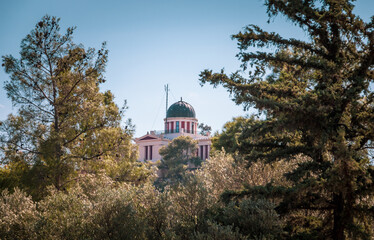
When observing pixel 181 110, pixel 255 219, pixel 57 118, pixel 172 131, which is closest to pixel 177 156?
pixel 172 131

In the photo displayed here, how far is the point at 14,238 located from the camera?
12750 millimetres

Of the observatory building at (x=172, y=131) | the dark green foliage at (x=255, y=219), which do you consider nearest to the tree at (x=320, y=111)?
the dark green foliage at (x=255, y=219)

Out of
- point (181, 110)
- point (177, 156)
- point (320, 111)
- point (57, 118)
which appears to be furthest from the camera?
point (181, 110)

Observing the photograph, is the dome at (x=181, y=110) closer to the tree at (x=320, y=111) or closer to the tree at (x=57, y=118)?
the tree at (x=57, y=118)

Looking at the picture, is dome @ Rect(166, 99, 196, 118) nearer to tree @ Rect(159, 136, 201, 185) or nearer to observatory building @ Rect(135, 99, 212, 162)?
observatory building @ Rect(135, 99, 212, 162)

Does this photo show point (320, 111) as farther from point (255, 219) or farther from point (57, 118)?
point (57, 118)

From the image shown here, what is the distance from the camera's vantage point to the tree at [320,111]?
985 cm

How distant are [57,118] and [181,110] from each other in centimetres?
5605

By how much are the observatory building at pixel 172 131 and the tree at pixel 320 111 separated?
2319 inches

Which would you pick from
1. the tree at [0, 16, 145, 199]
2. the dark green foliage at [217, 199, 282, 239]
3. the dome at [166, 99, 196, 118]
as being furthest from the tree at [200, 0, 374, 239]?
the dome at [166, 99, 196, 118]

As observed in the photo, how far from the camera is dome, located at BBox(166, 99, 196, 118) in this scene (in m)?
74.1

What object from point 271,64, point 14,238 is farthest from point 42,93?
point 271,64

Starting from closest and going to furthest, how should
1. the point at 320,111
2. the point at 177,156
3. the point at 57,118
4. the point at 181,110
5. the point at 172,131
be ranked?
the point at 320,111 → the point at 57,118 → the point at 177,156 → the point at 181,110 → the point at 172,131

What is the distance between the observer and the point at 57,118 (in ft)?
61.0
